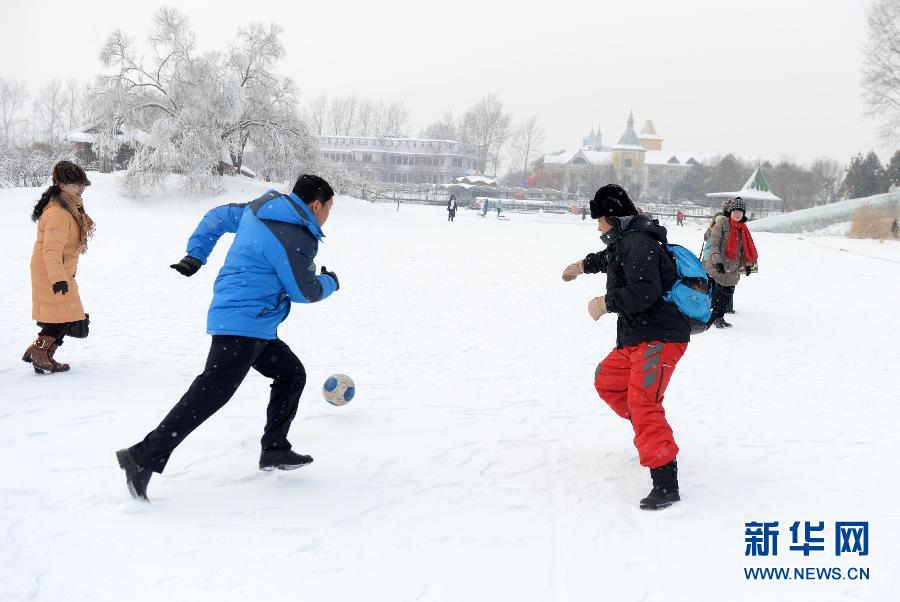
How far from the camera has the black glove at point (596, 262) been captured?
4594 mm

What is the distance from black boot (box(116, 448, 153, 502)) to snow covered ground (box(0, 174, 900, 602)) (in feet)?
0.36

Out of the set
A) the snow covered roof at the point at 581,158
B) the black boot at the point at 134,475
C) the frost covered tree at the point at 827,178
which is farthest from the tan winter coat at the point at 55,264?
the snow covered roof at the point at 581,158

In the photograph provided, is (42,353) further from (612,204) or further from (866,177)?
(866,177)

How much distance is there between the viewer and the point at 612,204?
4.27 meters

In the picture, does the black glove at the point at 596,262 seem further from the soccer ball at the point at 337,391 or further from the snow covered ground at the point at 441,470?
the soccer ball at the point at 337,391

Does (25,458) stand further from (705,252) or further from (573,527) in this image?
(705,252)

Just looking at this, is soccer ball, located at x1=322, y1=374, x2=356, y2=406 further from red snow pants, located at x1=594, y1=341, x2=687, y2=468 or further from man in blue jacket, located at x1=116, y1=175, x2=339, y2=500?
red snow pants, located at x1=594, y1=341, x2=687, y2=468

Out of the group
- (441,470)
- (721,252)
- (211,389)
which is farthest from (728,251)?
(211,389)

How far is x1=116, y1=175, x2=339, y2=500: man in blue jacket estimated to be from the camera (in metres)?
3.84

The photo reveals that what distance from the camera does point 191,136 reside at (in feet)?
107

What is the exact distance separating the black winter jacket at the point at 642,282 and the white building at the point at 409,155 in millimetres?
116259

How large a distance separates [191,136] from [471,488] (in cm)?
3157

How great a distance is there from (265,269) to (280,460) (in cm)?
118

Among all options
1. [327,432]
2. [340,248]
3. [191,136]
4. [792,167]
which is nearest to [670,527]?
[327,432]
